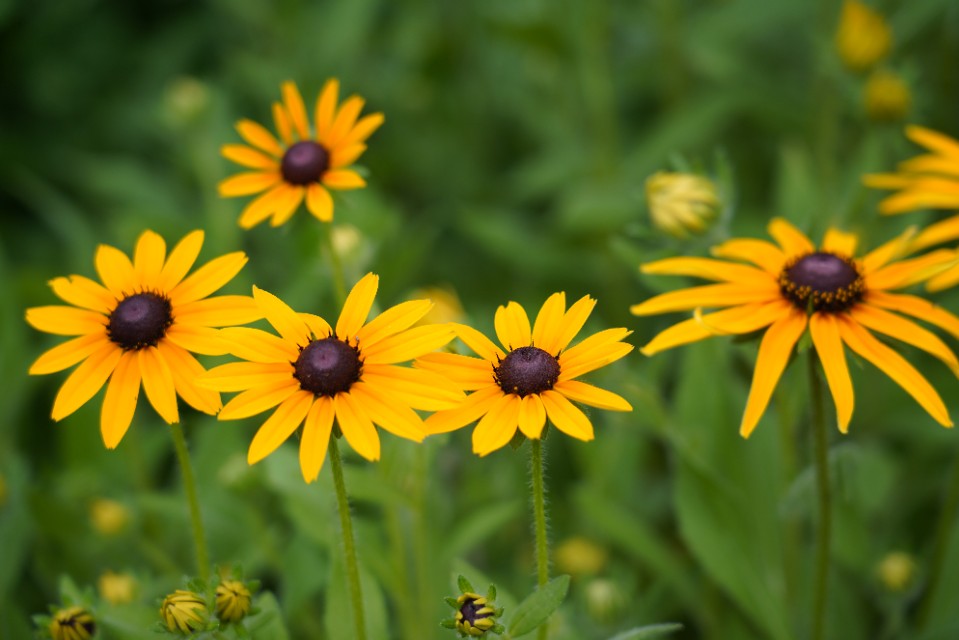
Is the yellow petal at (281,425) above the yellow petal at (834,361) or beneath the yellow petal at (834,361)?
beneath

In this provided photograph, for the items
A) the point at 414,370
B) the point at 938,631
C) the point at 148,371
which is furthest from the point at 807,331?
the point at 148,371

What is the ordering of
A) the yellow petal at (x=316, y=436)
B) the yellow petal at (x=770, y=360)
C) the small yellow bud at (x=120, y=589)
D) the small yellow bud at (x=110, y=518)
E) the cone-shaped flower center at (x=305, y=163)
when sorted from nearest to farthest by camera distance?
the yellow petal at (x=316, y=436), the yellow petal at (x=770, y=360), the cone-shaped flower center at (x=305, y=163), the small yellow bud at (x=120, y=589), the small yellow bud at (x=110, y=518)

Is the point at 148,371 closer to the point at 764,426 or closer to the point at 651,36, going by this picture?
the point at 764,426

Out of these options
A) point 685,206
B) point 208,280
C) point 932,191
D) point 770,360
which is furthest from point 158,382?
point 932,191

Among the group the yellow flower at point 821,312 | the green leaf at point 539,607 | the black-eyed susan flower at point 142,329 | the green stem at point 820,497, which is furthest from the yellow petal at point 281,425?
the green stem at point 820,497

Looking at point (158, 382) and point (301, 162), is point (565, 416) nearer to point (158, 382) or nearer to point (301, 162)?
point (158, 382)

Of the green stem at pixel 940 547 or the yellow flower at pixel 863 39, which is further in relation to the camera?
the yellow flower at pixel 863 39

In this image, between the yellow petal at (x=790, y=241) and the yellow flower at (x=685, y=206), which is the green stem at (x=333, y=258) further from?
the yellow petal at (x=790, y=241)
